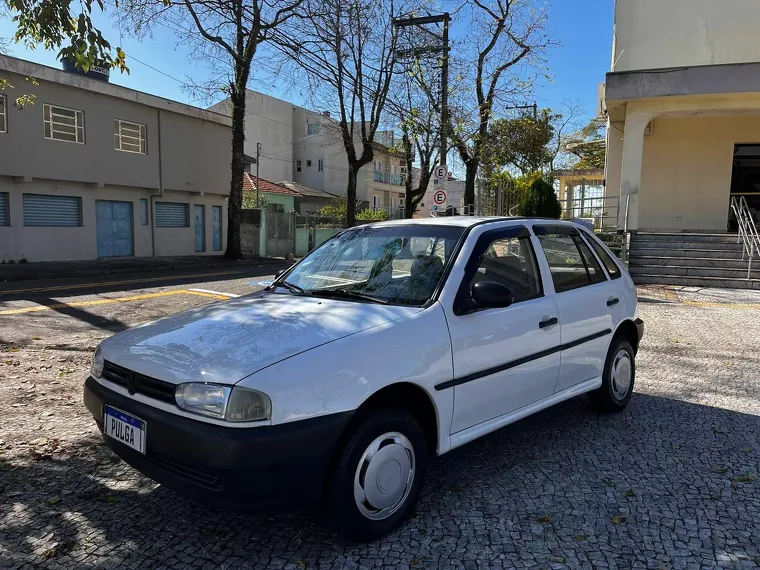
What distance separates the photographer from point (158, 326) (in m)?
3.25

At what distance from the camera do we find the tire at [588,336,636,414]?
14.9 feet

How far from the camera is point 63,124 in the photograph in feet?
59.9

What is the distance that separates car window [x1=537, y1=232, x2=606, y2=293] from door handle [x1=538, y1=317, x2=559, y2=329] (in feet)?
0.87

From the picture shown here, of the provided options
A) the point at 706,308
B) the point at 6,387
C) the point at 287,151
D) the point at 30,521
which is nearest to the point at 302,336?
the point at 30,521

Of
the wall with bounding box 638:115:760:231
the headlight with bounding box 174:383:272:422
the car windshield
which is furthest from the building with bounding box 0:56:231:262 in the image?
the headlight with bounding box 174:383:272:422

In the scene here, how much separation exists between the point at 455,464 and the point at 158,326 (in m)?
2.04

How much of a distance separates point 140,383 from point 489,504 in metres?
1.98

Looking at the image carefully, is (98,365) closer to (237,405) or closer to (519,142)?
Result: (237,405)

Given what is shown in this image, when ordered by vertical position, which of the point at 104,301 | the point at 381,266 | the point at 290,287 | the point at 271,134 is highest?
the point at 271,134

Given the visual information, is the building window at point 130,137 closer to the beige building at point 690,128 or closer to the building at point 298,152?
the beige building at point 690,128

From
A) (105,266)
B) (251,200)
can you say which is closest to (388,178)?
(251,200)

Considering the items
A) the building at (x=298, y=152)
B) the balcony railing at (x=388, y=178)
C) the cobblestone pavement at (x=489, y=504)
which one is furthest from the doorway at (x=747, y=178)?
the balcony railing at (x=388, y=178)

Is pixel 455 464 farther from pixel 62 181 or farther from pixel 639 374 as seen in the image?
pixel 62 181

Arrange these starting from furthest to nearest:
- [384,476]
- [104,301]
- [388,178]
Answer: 1. [388,178]
2. [104,301]
3. [384,476]
